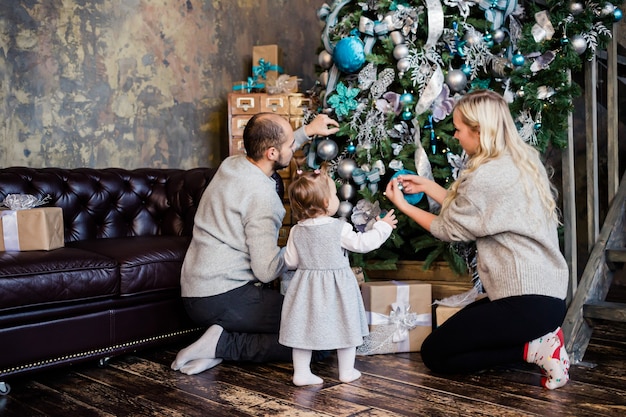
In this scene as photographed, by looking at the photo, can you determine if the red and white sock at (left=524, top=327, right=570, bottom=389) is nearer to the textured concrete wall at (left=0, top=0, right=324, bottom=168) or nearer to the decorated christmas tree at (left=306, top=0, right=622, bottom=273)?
the decorated christmas tree at (left=306, top=0, right=622, bottom=273)

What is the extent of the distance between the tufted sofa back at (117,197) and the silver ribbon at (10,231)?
0.51 metres

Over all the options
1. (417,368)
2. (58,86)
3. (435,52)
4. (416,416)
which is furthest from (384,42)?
(58,86)

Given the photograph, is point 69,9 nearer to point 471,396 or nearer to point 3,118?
point 3,118

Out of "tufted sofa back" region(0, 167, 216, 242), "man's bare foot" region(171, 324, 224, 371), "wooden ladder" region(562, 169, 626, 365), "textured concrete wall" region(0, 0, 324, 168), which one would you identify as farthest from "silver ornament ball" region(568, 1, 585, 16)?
"textured concrete wall" region(0, 0, 324, 168)

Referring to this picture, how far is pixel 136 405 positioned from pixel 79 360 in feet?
1.94

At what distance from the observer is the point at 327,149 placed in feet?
11.9

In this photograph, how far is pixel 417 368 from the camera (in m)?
2.94

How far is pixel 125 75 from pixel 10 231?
2220 mm

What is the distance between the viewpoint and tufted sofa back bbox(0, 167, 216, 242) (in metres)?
3.68

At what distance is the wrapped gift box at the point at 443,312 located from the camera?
10.2ft

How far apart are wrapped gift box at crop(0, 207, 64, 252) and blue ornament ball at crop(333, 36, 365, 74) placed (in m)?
1.68

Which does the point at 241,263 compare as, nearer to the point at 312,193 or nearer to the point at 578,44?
the point at 312,193

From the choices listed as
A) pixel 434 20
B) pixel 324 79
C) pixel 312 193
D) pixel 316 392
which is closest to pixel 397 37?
pixel 434 20

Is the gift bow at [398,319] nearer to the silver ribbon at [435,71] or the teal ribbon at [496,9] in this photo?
the silver ribbon at [435,71]
